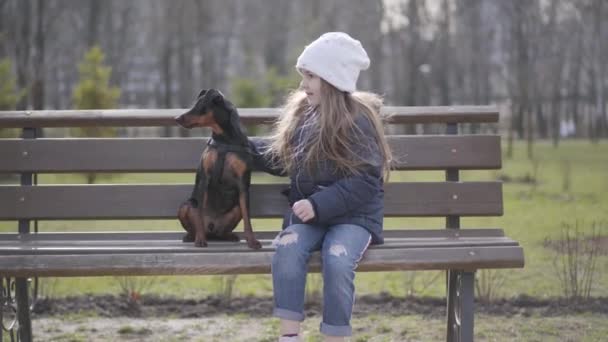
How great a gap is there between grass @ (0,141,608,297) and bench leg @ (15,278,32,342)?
1.60 m

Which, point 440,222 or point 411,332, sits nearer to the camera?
point 411,332

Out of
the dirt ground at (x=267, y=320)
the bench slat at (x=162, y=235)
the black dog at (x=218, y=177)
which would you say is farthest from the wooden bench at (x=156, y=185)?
the dirt ground at (x=267, y=320)

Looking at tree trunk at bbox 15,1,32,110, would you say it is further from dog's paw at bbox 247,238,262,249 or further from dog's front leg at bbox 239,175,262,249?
dog's paw at bbox 247,238,262,249

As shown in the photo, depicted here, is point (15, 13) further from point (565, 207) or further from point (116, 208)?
point (116, 208)

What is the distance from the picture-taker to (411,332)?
5.02 m

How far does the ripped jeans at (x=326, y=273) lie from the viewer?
3377mm

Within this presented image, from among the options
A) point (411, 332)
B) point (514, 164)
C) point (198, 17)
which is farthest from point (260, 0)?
point (411, 332)

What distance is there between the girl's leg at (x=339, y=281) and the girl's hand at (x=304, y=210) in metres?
0.12

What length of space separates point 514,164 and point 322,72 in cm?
1851

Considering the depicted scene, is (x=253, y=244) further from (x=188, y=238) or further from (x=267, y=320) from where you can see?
(x=267, y=320)

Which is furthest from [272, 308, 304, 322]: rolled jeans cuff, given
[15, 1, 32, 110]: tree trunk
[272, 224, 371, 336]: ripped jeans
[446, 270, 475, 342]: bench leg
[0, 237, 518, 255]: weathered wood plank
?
[15, 1, 32, 110]: tree trunk

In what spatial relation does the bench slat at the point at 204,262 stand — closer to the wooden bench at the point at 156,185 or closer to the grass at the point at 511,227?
the wooden bench at the point at 156,185

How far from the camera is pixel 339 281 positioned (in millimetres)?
3395

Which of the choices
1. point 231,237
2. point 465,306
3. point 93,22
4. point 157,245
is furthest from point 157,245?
point 93,22
